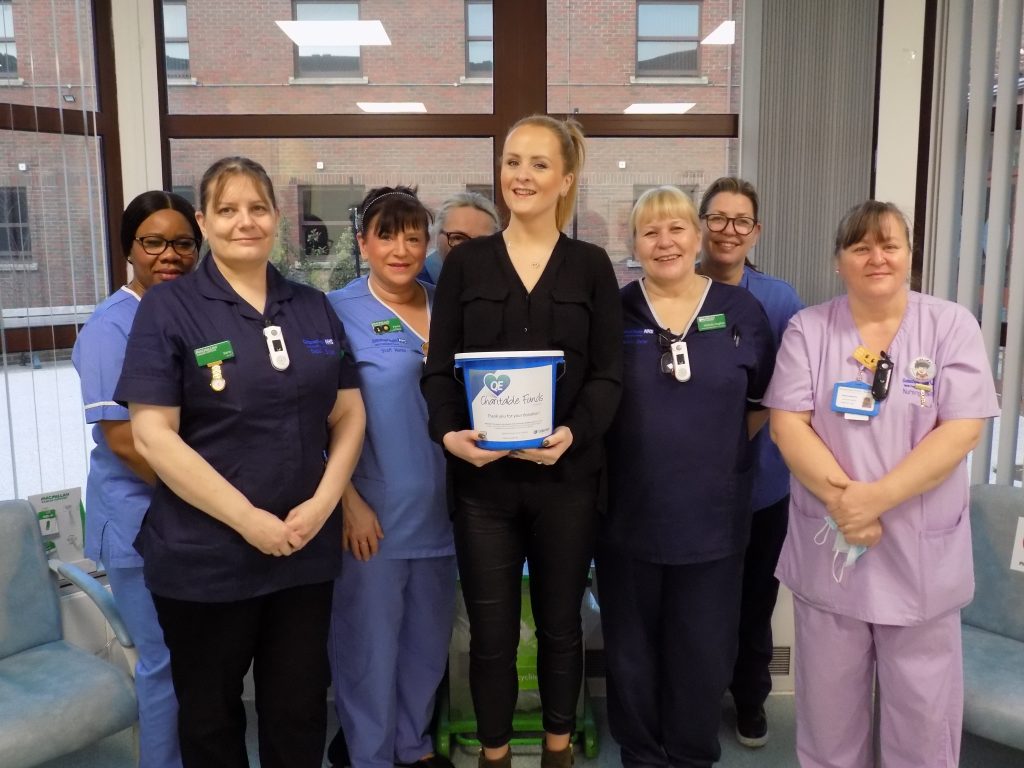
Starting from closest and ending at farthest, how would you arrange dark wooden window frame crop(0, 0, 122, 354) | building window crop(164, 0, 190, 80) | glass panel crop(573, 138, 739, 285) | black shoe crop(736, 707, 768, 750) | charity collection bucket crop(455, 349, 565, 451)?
charity collection bucket crop(455, 349, 565, 451) → black shoe crop(736, 707, 768, 750) → dark wooden window frame crop(0, 0, 122, 354) → building window crop(164, 0, 190, 80) → glass panel crop(573, 138, 739, 285)

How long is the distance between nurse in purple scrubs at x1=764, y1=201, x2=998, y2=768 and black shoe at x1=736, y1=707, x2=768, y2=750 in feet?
1.78

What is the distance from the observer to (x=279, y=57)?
3.05 meters

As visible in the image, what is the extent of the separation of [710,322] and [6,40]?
7.52ft

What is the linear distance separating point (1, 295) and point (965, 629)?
3.03 m

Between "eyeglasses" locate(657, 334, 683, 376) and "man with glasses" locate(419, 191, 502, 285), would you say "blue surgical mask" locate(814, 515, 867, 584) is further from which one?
"man with glasses" locate(419, 191, 502, 285)

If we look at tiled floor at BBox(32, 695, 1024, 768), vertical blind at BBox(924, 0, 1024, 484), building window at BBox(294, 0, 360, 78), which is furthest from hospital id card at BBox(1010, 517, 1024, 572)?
building window at BBox(294, 0, 360, 78)

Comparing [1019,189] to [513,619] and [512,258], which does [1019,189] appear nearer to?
[512,258]

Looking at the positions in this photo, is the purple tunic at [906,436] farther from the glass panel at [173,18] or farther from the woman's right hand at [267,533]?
the glass panel at [173,18]

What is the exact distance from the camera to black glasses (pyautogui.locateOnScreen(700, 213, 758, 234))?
89.5 inches

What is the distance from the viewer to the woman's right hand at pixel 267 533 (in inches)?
63.7

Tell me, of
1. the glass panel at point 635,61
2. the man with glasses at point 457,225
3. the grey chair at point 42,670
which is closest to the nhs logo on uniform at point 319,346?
the man with glasses at point 457,225

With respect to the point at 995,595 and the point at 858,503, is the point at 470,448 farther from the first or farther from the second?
the point at 995,595

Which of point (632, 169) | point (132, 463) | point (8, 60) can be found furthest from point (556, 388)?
point (8, 60)

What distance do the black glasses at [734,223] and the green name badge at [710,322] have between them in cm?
45
